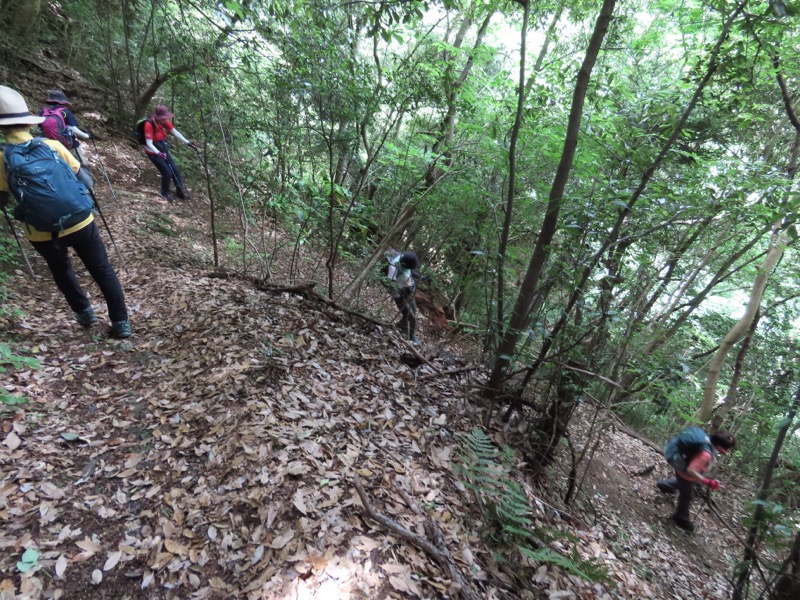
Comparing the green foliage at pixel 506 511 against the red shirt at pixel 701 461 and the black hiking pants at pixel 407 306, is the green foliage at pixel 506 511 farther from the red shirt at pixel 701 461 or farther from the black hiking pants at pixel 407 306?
the red shirt at pixel 701 461

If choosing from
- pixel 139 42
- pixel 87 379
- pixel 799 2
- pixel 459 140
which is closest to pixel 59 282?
pixel 87 379

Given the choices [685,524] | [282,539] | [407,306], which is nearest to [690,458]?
[685,524]

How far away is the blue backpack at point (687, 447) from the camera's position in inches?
229

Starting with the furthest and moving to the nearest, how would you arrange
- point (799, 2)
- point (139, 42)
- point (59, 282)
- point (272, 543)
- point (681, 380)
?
point (139, 42) → point (681, 380) → point (59, 282) → point (799, 2) → point (272, 543)

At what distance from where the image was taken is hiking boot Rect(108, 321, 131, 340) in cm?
443

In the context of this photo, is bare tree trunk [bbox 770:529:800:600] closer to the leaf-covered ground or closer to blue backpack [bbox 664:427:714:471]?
the leaf-covered ground

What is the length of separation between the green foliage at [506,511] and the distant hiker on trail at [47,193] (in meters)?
4.25

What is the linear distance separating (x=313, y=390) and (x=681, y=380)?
4655 millimetres

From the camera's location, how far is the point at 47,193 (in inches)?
140

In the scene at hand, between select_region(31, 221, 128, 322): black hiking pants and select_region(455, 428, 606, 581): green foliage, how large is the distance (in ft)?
13.4

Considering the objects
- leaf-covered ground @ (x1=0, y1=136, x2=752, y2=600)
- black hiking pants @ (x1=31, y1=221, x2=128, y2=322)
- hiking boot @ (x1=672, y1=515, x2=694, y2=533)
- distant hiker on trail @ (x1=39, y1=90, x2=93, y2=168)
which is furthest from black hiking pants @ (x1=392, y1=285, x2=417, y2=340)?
hiking boot @ (x1=672, y1=515, x2=694, y2=533)

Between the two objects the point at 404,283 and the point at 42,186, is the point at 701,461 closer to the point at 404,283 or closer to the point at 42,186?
the point at 404,283

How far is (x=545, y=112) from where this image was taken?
6102 mm

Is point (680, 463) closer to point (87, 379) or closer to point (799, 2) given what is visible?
point (799, 2)
